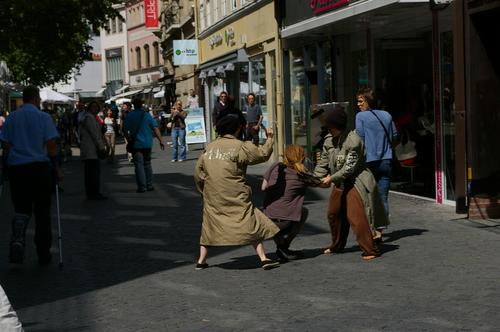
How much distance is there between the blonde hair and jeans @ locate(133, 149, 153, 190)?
935cm

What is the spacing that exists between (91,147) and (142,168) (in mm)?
1480

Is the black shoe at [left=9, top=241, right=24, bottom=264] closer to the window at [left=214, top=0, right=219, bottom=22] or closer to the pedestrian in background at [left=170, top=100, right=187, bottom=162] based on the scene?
the pedestrian in background at [left=170, top=100, right=187, bottom=162]

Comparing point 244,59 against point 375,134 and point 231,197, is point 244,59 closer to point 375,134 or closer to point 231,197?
point 375,134

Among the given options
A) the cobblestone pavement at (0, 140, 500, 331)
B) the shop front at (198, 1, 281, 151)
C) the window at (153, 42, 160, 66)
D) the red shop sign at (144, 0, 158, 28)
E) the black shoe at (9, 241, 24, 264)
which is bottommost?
the cobblestone pavement at (0, 140, 500, 331)

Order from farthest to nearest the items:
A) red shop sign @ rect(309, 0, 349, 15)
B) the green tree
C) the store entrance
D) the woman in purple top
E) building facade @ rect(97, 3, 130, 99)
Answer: building facade @ rect(97, 3, 130, 99) → the green tree → red shop sign @ rect(309, 0, 349, 15) → the store entrance → the woman in purple top

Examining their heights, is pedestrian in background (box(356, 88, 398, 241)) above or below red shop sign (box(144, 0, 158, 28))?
below

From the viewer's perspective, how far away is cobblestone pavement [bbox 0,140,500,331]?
7254mm

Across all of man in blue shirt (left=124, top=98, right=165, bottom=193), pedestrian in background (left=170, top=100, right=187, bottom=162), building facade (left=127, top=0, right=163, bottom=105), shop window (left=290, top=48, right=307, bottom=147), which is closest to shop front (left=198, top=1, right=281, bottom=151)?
shop window (left=290, top=48, right=307, bottom=147)

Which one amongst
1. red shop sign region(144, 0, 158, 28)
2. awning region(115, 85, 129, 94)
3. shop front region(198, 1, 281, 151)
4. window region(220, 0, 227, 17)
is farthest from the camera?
awning region(115, 85, 129, 94)

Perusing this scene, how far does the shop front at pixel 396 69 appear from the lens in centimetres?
1519

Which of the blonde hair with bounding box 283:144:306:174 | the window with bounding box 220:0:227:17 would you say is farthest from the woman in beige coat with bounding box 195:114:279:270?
the window with bounding box 220:0:227:17

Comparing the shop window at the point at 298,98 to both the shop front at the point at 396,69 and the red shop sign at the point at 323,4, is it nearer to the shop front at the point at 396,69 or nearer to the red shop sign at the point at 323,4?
the shop front at the point at 396,69

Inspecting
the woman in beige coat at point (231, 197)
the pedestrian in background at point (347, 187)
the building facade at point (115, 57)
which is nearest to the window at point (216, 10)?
the pedestrian in background at point (347, 187)

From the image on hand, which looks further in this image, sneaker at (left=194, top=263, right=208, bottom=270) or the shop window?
the shop window
